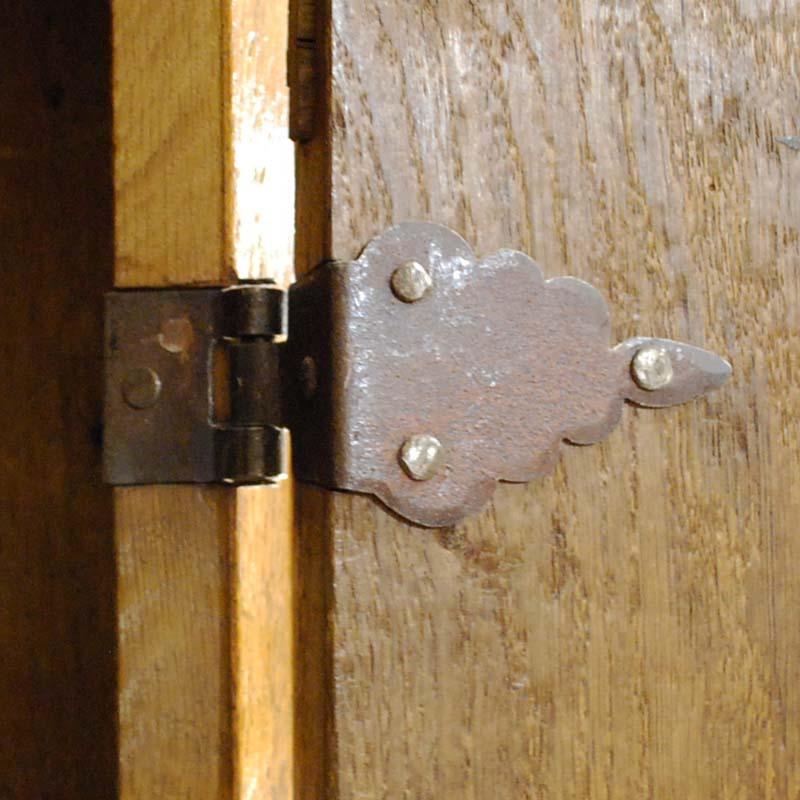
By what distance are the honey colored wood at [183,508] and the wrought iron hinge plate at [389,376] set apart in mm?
18

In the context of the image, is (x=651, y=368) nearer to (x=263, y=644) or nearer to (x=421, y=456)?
(x=421, y=456)

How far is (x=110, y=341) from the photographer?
1.31 feet

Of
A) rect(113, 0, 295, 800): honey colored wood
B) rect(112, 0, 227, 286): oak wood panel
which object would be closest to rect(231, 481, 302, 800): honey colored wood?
rect(113, 0, 295, 800): honey colored wood

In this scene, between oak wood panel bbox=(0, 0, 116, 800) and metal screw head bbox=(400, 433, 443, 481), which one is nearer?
metal screw head bbox=(400, 433, 443, 481)

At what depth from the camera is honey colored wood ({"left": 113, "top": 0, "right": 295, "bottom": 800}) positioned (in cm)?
39

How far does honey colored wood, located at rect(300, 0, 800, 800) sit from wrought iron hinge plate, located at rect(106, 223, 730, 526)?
1 centimetres

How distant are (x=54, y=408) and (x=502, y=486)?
56 cm

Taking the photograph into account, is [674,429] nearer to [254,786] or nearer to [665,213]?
[665,213]

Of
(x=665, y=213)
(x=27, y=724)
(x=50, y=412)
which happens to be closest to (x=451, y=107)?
(x=665, y=213)

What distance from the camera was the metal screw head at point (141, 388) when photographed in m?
0.40

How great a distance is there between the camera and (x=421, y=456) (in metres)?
0.37

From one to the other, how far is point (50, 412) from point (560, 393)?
0.58m

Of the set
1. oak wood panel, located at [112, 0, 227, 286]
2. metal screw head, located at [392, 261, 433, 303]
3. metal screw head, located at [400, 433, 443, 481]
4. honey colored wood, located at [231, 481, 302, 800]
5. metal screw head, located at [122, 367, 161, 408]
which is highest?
oak wood panel, located at [112, 0, 227, 286]

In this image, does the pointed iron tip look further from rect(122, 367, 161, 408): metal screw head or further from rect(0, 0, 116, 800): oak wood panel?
rect(0, 0, 116, 800): oak wood panel
